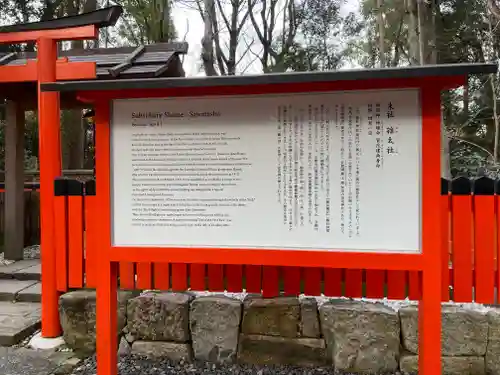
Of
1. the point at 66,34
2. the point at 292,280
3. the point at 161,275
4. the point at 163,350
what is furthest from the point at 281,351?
the point at 66,34

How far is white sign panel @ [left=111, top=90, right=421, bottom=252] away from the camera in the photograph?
95.7 inches

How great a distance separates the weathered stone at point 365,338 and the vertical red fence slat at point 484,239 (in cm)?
68

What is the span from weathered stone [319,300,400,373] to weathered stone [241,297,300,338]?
324 millimetres

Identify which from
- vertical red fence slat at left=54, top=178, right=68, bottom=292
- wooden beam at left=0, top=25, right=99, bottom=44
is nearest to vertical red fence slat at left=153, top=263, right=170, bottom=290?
vertical red fence slat at left=54, top=178, right=68, bottom=292

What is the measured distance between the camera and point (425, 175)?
2395 millimetres

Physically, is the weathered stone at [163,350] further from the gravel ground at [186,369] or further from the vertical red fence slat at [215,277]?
the vertical red fence slat at [215,277]

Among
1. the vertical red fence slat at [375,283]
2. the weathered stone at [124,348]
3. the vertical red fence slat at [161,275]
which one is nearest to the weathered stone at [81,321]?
the weathered stone at [124,348]

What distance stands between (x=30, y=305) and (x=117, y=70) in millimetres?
2721

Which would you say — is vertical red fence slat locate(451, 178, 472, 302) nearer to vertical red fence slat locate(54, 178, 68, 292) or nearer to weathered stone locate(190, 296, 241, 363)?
weathered stone locate(190, 296, 241, 363)

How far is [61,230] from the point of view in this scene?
12.0 feet

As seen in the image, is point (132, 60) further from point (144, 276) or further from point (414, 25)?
point (414, 25)

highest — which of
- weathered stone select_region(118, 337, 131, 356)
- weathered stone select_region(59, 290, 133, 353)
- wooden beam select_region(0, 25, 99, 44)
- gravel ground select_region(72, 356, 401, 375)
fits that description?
wooden beam select_region(0, 25, 99, 44)

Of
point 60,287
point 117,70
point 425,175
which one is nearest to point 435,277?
point 425,175

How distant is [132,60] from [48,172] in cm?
177
